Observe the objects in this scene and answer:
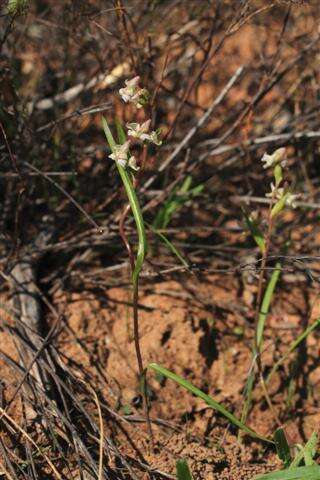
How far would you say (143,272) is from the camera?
236 centimetres

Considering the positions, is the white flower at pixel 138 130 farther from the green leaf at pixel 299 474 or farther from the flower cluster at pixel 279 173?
the green leaf at pixel 299 474

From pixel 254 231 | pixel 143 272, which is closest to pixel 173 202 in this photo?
pixel 143 272

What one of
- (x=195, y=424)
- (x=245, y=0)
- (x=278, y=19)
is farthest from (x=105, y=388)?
(x=278, y=19)

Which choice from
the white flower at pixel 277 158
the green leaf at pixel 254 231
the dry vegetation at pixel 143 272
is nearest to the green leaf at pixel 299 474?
the dry vegetation at pixel 143 272

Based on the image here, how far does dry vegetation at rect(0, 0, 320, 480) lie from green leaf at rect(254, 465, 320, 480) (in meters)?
0.31

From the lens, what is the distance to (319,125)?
9.41 feet

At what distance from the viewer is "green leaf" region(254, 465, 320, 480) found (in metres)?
1.58

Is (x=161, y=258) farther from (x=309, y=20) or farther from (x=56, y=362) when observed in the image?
(x=309, y=20)

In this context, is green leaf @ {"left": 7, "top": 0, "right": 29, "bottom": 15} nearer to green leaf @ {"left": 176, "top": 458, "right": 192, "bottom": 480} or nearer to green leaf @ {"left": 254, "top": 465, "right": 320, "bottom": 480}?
green leaf @ {"left": 176, "top": 458, "right": 192, "bottom": 480}

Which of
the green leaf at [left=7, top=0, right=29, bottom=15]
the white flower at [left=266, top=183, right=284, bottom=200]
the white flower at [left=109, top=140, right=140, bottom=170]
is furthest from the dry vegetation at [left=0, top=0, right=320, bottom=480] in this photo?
the white flower at [left=266, top=183, right=284, bottom=200]

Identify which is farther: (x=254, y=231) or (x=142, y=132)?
(x=254, y=231)

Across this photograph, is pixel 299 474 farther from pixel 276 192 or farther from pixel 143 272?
pixel 143 272

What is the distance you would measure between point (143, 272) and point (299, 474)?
996 mm

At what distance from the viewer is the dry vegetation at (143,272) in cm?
194
